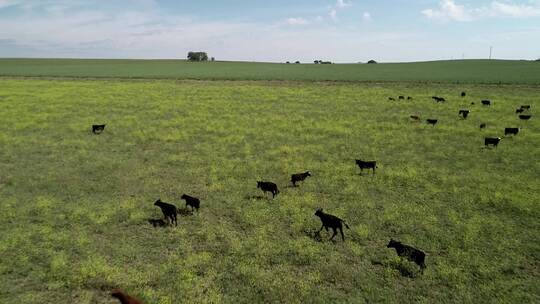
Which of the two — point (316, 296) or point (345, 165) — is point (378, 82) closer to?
point (345, 165)

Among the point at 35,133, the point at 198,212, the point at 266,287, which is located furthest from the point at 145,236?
the point at 35,133

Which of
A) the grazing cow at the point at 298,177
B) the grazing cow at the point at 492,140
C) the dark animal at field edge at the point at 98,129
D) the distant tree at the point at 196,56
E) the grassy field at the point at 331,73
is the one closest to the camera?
the grazing cow at the point at 298,177

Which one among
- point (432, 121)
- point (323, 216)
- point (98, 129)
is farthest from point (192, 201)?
point (432, 121)

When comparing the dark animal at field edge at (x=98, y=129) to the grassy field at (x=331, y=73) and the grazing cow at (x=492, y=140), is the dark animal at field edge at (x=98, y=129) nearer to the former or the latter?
the grazing cow at (x=492, y=140)

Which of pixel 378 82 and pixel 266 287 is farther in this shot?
pixel 378 82

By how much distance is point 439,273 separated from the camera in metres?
10.8

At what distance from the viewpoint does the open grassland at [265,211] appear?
10.4 metres

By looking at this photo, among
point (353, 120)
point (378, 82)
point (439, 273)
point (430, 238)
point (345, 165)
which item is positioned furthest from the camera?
point (378, 82)

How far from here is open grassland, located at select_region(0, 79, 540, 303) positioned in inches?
410

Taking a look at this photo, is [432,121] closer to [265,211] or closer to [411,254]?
[265,211]

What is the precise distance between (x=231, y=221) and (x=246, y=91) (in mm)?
41361

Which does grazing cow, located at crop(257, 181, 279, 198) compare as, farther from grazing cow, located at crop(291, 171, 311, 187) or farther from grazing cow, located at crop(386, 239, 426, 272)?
grazing cow, located at crop(386, 239, 426, 272)

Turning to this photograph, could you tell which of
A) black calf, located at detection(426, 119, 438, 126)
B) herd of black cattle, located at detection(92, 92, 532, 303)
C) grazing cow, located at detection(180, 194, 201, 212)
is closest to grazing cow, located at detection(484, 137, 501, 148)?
herd of black cattle, located at detection(92, 92, 532, 303)

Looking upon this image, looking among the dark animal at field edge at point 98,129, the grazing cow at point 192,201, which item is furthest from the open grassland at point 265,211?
the dark animal at field edge at point 98,129
